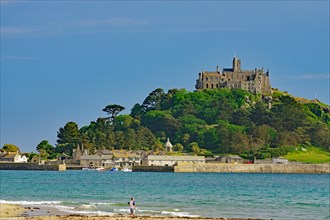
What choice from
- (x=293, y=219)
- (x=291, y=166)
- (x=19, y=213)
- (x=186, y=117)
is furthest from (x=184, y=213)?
(x=186, y=117)

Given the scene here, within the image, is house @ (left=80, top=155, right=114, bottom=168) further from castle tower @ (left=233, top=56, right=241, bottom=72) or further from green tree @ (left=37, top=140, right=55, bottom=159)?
castle tower @ (left=233, top=56, right=241, bottom=72)

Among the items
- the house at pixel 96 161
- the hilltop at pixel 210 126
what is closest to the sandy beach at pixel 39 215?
the house at pixel 96 161

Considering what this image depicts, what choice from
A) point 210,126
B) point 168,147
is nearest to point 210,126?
point 210,126

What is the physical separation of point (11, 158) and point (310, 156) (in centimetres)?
5873

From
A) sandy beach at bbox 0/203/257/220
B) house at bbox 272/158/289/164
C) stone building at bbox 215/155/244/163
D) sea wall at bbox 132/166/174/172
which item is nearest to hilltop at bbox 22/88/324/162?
house at bbox 272/158/289/164

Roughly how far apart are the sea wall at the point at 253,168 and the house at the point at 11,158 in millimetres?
33253

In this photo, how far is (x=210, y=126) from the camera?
558 feet

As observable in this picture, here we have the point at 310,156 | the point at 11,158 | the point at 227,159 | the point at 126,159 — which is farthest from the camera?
the point at 310,156

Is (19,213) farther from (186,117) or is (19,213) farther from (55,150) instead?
(186,117)

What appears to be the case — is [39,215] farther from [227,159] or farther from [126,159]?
[126,159]

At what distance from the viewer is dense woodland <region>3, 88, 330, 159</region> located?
156 m

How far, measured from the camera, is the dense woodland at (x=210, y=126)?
156250 mm

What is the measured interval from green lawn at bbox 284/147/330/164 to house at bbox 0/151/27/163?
51816mm

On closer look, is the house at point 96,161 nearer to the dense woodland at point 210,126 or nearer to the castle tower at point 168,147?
the dense woodland at point 210,126
